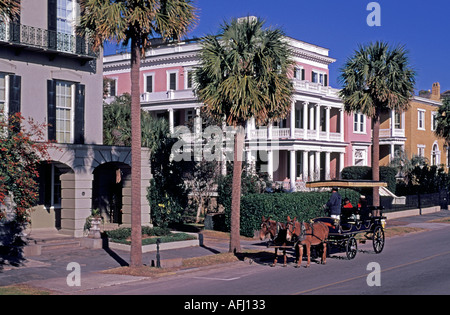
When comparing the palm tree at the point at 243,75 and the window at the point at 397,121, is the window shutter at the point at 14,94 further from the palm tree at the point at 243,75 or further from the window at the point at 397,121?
the window at the point at 397,121

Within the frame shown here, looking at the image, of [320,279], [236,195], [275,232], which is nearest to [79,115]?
[236,195]

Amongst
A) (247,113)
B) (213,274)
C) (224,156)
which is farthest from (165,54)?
(213,274)

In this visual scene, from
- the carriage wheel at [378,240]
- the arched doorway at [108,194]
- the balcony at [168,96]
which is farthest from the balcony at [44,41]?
the balcony at [168,96]

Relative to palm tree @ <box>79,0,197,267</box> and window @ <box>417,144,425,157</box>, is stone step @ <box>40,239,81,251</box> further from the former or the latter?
window @ <box>417,144,425,157</box>

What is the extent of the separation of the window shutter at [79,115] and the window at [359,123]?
1479 inches

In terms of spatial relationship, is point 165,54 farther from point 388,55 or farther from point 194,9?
point 194,9

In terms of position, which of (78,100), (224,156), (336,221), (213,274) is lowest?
(213,274)

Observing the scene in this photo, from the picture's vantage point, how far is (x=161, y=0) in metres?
18.8

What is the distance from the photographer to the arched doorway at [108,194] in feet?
98.3

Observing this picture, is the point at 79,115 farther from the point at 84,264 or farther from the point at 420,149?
the point at 420,149

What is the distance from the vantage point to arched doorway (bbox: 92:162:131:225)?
30.0 m

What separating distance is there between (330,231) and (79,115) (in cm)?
1310

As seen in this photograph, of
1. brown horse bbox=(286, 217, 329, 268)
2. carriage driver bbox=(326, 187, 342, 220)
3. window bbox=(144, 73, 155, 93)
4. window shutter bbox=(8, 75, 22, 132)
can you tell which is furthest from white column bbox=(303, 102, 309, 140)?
brown horse bbox=(286, 217, 329, 268)

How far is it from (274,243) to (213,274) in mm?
2228
